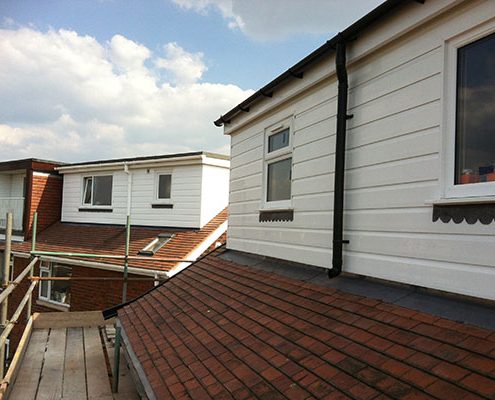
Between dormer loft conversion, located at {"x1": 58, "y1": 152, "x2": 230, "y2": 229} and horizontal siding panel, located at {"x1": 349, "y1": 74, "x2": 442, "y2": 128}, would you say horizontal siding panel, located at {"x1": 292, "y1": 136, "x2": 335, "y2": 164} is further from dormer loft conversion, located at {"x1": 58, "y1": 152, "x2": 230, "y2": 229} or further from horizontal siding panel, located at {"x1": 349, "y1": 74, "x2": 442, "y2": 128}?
dormer loft conversion, located at {"x1": 58, "y1": 152, "x2": 230, "y2": 229}

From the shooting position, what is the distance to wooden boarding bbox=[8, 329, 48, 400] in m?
4.71

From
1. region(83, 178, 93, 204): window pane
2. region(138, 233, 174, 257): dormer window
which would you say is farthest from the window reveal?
region(138, 233, 174, 257): dormer window

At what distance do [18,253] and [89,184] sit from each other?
3807mm

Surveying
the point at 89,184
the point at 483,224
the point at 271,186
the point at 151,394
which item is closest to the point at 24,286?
the point at 89,184

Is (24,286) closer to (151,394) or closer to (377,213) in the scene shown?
(151,394)

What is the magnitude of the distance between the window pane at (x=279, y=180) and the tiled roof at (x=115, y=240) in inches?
240

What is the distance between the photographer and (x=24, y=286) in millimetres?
15367

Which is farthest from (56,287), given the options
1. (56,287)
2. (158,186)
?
(158,186)

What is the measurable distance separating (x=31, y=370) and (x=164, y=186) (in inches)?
375

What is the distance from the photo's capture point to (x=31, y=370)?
5465mm

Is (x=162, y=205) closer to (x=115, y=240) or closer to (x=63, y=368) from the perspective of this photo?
(x=115, y=240)

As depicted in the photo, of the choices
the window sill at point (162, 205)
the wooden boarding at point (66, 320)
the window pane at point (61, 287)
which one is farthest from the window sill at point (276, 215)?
the window pane at point (61, 287)

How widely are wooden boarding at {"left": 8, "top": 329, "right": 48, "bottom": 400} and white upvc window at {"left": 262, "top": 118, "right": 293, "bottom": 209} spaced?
3744 millimetres

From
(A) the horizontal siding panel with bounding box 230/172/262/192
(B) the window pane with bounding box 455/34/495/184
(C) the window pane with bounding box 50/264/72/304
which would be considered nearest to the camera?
(B) the window pane with bounding box 455/34/495/184
